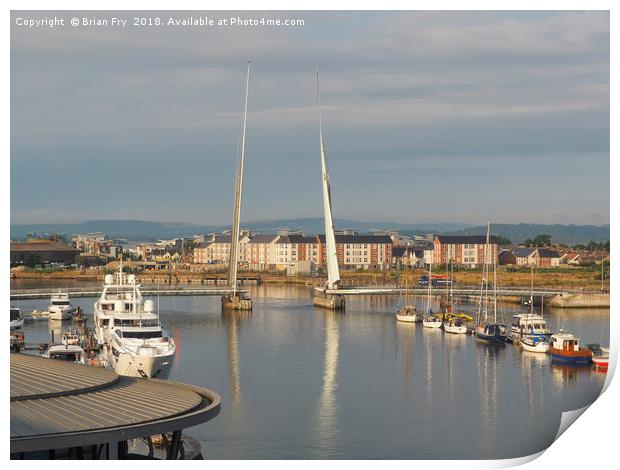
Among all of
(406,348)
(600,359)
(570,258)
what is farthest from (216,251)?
(600,359)

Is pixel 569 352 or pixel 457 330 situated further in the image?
pixel 457 330

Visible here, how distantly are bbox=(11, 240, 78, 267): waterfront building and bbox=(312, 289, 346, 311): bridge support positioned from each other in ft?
29.8

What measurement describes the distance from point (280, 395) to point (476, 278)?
1864 centimetres

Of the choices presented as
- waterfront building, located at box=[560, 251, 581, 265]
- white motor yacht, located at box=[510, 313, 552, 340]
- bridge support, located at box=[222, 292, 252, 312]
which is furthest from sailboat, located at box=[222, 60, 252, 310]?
waterfront building, located at box=[560, 251, 581, 265]

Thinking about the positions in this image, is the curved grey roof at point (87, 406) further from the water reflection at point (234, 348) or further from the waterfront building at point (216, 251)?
the waterfront building at point (216, 251)

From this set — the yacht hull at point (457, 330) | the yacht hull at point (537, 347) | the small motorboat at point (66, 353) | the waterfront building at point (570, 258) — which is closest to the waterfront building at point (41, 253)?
the waterfront building at point (570, 258)

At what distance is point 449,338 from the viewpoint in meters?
15.3

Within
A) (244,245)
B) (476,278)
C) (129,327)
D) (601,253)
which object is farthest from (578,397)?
(244,245)

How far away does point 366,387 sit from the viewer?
1030cm

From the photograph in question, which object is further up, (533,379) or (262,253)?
(262,253)

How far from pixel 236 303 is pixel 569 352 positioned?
8.26 m

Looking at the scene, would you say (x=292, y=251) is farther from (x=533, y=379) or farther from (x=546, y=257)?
(x=533, y=379)

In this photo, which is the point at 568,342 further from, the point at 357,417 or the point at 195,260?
the point at 195,260

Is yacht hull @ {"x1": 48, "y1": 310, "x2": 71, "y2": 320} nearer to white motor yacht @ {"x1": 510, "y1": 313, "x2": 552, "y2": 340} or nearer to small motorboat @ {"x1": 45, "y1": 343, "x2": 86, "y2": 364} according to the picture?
small motorboat @ {"x1": 45, "y1": 343, "x2": 86, "y2": 364}
